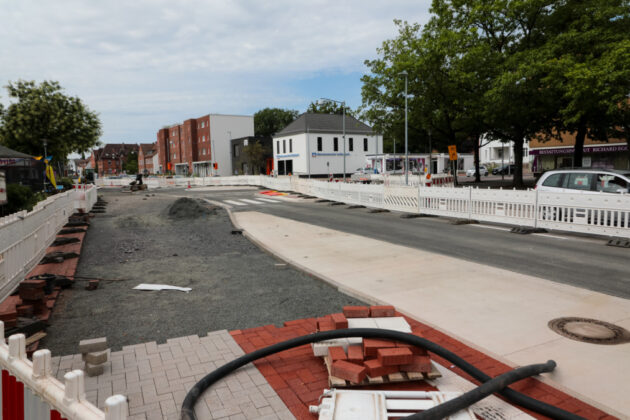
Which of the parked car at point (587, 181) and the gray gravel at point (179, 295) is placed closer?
the gray gravel at point (179, 295)

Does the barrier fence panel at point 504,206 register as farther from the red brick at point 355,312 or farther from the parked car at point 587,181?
the red brick at point 355,312

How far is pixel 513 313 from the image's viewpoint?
5535mm

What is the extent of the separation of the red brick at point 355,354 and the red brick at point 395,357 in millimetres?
190

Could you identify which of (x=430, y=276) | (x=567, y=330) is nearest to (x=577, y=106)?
(x=430, y=276)

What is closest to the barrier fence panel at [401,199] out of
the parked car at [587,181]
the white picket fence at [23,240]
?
the parked car at [587,181]

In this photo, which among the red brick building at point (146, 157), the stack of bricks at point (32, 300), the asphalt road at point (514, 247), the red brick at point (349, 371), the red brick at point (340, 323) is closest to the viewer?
the red brick at point (349, 371)

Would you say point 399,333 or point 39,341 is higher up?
point 399,333

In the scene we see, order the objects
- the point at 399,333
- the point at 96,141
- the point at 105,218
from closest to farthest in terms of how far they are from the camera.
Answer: the point at 399,333
the point at 105,218
the point at 96,141

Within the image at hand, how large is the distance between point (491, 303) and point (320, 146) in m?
55.6

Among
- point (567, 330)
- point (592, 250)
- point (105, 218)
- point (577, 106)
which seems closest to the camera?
point (567, 330)

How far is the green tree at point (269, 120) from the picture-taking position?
101 metres

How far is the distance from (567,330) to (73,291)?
25.2ft

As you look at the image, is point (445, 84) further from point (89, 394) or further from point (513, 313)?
point (89, 394)

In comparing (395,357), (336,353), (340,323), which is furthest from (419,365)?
(340,323)
